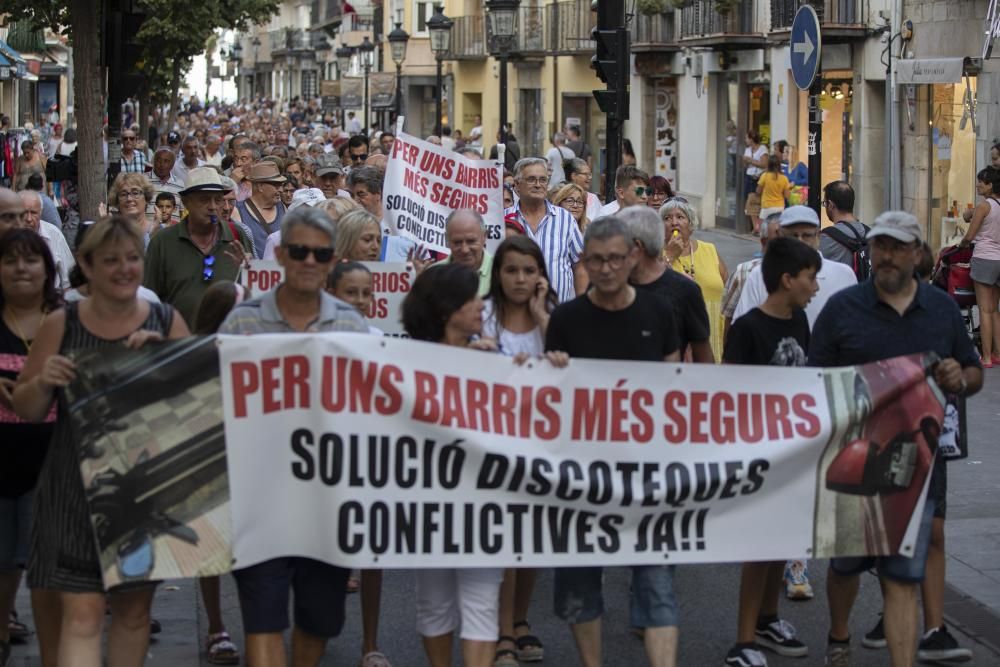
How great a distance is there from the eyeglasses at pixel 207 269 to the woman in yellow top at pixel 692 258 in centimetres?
249

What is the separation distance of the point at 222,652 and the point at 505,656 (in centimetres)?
114

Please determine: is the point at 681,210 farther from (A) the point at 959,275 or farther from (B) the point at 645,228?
(A) the point at 959,275

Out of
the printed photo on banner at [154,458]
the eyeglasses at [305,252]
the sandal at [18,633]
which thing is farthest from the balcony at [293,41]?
the printed photo on banner at [154,458]

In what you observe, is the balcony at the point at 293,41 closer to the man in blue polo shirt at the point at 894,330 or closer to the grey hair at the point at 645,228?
the grey hair at the point at 645,228

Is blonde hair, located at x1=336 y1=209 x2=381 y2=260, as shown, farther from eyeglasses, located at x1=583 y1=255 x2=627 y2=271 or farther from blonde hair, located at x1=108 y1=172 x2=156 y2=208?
blonde hair, located at x1=108 y1=172 x2=156 y2=208

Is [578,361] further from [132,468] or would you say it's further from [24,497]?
[24,497]

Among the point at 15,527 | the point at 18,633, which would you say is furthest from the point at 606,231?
the point at 18,633

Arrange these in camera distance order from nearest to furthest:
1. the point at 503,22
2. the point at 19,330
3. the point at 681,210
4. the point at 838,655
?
the point at 19,330, the point at 838,655, the point at 681,210, the point at 503,22

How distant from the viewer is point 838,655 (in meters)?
6.66

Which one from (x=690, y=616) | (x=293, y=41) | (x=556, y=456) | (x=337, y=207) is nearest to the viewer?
(x=556, y=456)

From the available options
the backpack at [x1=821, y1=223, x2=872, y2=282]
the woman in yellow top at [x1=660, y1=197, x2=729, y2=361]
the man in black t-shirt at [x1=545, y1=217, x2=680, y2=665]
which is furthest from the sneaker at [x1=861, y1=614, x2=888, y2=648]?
the backpack at [x1=821, y1=223, x2=872, y2=282]

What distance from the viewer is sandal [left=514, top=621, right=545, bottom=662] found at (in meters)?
7.09

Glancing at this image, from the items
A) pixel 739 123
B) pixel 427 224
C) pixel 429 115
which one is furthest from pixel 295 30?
pixel 427 224

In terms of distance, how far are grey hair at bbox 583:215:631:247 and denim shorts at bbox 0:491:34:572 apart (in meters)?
2.20
